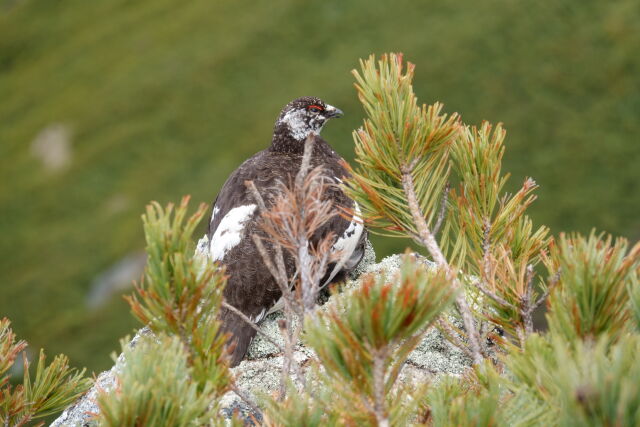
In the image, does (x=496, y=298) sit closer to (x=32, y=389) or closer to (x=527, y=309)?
(x=527, y=309)

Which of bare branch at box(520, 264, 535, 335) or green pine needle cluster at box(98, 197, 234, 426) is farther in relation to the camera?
bare branch at box(520, 264, 535, 335)

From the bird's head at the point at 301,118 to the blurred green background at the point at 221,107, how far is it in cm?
2350

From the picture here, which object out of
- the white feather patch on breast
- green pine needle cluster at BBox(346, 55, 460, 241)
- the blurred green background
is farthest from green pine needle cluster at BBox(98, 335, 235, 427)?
the blurred green background

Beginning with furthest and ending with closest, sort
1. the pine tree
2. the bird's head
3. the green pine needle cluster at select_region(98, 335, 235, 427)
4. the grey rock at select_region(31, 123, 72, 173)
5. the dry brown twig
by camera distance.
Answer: the grey rock at select_region(31, 123, 72, 173) → the bird's head → the dry brown twig → the green pine needle cluster at select_region(98, 335, 235, 427) → the pine tree

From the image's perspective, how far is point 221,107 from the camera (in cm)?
4591

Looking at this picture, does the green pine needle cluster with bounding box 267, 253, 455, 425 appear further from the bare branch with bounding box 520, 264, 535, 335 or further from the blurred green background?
the blurred green background

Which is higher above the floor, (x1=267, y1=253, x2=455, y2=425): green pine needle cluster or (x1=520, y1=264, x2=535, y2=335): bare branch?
A: (x1=520, y1=264, x2=535, y2=335): bare branch

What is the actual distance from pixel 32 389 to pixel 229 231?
223cm

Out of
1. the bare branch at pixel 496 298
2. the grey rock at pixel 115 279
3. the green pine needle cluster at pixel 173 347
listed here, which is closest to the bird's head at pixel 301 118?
the bare branch at pixel 496 298

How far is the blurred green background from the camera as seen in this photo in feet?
108

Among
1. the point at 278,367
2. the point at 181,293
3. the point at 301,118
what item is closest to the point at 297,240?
the point at 181,293

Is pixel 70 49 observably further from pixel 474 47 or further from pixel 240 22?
pixel 474 47

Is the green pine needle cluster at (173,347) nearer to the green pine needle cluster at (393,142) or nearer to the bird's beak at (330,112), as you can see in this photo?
the green pine needle cluster at (393,142)

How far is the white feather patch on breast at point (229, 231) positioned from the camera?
190 inches
